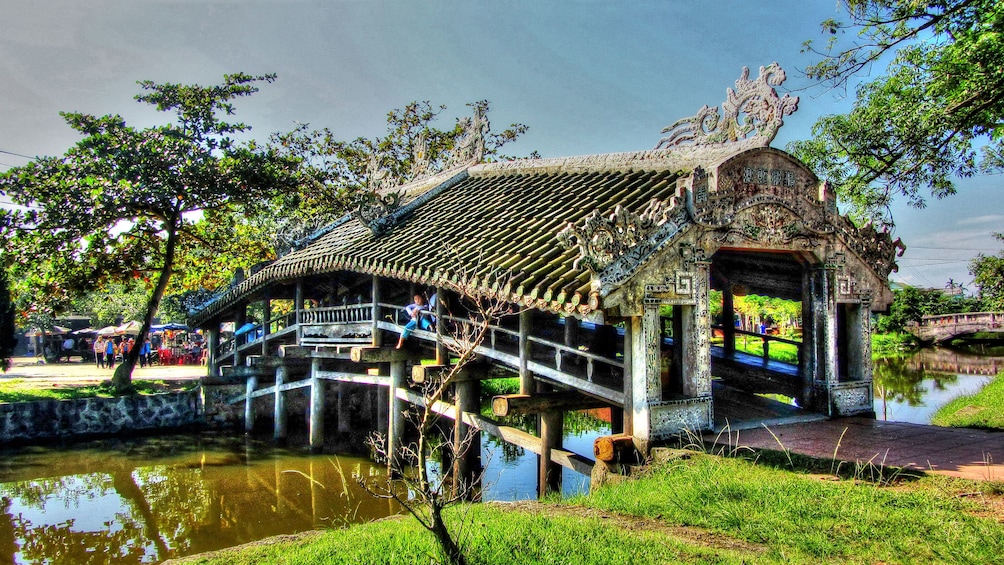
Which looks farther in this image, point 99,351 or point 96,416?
point 99,351

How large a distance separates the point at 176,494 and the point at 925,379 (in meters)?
24.5

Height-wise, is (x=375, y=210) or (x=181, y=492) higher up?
(x=375, y=210)

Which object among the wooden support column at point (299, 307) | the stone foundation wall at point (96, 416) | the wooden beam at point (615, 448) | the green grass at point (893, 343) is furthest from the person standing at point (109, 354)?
the green grass at point (893, 343)

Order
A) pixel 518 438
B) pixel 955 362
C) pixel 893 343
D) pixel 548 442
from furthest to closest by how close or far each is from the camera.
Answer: pixel 893 343, pixel 955 362, pixel 518 438, pixel 548 442

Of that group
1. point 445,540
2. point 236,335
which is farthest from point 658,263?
point 236,335

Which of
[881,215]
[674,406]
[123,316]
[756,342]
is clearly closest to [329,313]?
[674,406]

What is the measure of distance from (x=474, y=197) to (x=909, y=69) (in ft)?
26.1

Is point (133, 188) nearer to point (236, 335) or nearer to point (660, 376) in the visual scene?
point (236, 335)

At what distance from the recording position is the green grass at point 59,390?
620 inches

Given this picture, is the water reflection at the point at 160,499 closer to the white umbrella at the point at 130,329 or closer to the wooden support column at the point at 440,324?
the wooden support column at the point at 440,324

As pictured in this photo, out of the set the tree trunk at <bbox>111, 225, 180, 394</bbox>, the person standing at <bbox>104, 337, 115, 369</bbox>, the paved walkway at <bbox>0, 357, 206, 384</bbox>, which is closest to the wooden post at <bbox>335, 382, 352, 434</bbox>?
the tree trunk at <bbox>111, 225, 180, 394</bbox>

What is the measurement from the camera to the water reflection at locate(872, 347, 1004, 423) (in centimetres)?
1709

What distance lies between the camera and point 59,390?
54.5 ft

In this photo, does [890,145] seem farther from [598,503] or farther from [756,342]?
[756,342]
